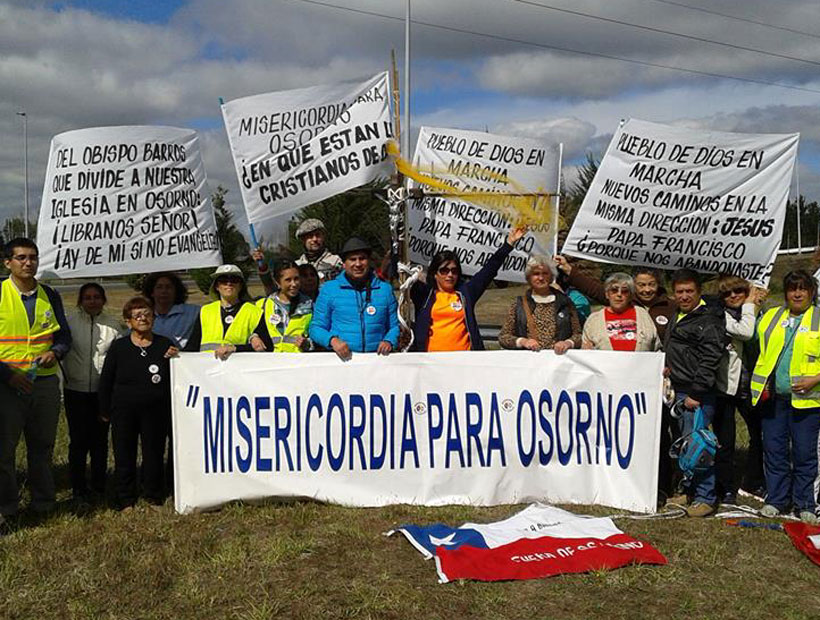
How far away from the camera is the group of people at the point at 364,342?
574 cm

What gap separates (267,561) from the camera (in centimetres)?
481

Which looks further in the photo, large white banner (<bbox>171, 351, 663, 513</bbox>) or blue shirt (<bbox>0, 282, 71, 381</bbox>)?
large white banner (<bbox>171, 351, 663, 513</bbox>)

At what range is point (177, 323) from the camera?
634 centimetres

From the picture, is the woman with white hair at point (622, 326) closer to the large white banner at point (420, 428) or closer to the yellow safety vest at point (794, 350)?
the large white banner at point (420, 428)

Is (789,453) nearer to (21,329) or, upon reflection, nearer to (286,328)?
(286,328)

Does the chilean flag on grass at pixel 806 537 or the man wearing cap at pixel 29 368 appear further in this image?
the man wearing cap at pixel 29 368

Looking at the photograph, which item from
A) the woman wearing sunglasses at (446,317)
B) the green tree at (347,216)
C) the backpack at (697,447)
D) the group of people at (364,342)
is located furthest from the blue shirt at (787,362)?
the green tree at (347,216)

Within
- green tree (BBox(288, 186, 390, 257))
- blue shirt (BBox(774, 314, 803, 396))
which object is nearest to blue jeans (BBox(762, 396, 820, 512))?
blue shirt (BBox(774, 314, 803, 396))

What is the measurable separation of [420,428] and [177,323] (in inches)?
84.8

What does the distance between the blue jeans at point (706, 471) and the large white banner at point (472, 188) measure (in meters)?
1.93

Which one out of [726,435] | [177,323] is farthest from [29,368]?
[726,435]

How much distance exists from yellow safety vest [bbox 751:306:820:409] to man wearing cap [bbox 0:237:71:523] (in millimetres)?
5213

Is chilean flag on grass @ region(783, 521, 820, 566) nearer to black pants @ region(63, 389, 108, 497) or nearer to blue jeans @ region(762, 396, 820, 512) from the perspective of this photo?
blue jeans @ region(762, 396, 820, 512)

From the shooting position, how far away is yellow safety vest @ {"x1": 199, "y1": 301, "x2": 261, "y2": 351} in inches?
241
